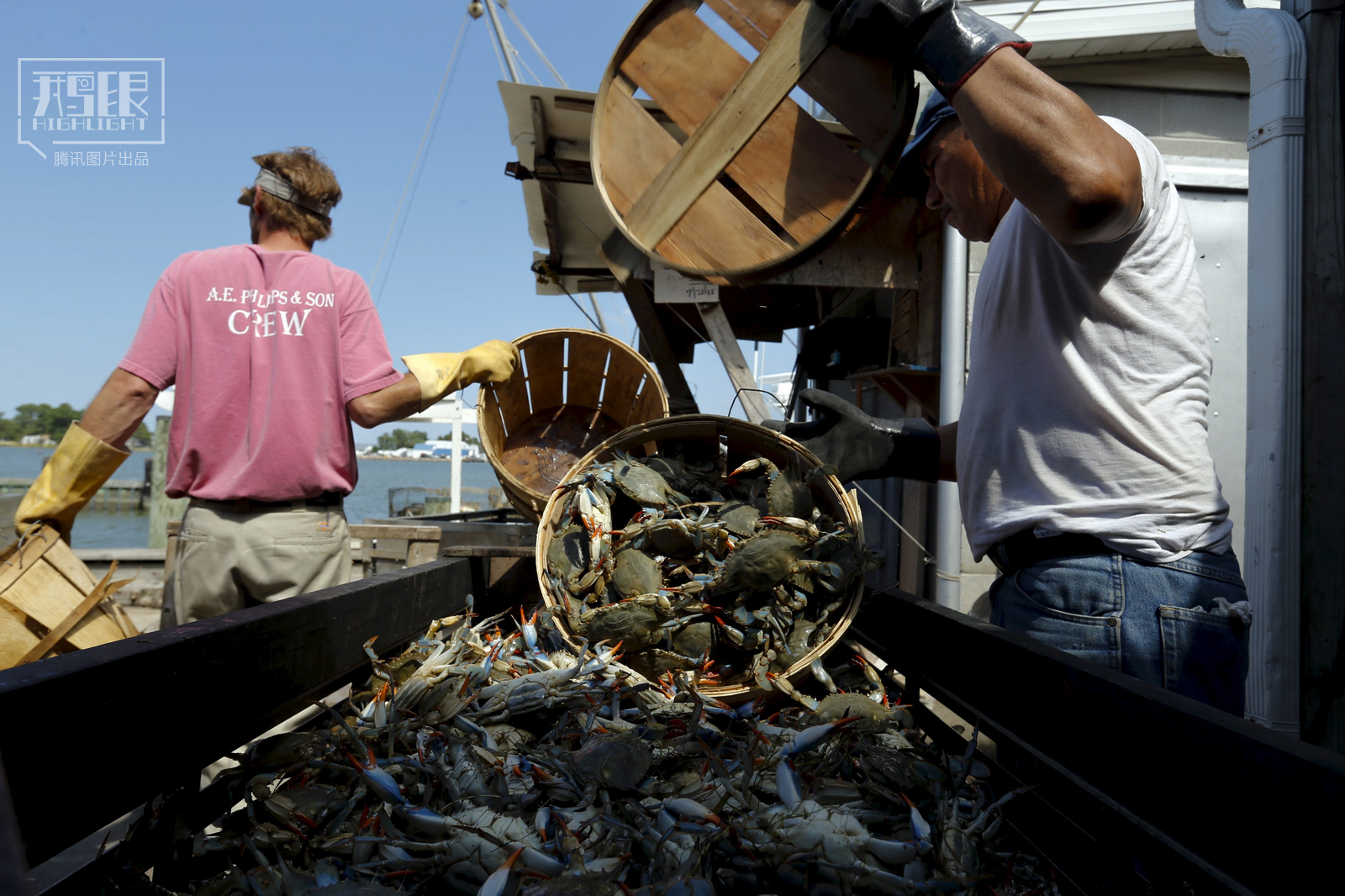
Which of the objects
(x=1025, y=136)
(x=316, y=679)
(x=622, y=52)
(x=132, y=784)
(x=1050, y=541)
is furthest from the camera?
(x=622, y=52)

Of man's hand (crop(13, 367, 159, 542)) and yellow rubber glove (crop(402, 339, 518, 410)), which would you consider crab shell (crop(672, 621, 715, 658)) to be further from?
man's hand (crop(13, 367, 159, 542))

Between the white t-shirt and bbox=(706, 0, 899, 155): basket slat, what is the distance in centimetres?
137

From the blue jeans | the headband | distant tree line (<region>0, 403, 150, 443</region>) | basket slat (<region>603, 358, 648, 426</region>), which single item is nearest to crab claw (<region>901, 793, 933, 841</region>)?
the blue jeans

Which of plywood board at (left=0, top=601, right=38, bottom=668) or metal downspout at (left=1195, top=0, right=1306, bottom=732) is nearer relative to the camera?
plywood board at (left=0, top=601, right=38, bottom=668)

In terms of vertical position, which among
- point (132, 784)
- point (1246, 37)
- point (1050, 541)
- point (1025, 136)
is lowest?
point (132, 784)

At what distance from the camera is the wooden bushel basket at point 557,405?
3188 millimetres

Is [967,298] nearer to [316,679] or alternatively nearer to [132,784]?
[316,679]

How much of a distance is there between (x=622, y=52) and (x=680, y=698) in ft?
9.45

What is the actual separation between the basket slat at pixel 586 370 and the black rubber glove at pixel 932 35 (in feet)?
6.32

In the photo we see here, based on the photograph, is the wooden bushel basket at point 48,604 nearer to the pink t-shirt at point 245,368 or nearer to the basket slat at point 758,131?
the pink t-shirt at point 245,368

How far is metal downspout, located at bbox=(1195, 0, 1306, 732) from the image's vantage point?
2363 millimetres

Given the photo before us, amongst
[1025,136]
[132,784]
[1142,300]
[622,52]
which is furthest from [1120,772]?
[622,52]

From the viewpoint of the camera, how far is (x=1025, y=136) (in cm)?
130

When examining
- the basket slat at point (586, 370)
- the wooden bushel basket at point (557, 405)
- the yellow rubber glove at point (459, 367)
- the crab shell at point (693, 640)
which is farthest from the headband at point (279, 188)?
the crab shell at point (693, 640)
